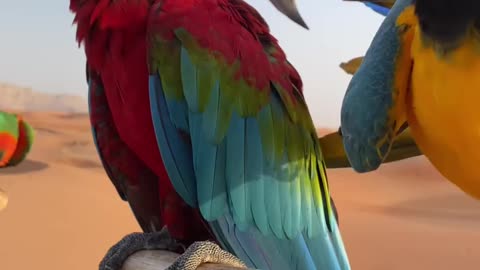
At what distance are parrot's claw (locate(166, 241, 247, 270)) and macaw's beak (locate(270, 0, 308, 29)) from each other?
0.36 m

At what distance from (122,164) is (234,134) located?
162mm

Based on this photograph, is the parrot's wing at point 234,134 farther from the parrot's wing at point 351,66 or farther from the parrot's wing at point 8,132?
the parrot's wing at point 8,132

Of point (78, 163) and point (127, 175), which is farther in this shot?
point (78, 163)

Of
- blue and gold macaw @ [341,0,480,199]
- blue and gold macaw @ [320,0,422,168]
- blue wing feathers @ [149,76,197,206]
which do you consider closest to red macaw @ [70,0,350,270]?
blue wing feathers @ [149,76,197,206]

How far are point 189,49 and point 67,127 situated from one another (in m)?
3.87

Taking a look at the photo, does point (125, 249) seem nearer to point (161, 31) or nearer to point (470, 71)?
point (161, 31)

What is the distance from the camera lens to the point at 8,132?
105 inches

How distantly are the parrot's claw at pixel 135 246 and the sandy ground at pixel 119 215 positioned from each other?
2.01 m

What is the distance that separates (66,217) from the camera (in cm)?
304

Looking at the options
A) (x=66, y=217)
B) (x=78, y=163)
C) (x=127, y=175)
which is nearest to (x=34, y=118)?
(x=78, y=163)

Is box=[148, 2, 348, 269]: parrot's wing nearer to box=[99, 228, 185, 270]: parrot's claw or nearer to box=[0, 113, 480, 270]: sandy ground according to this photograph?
box=[99, 228, 185, 270]: parrot's claw

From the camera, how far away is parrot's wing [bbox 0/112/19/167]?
263cm

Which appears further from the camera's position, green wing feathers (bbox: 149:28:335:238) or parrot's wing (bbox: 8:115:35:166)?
parrot's wing (bbox: 8:115:35:166)

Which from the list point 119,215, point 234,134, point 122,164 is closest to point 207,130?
point 234,134
